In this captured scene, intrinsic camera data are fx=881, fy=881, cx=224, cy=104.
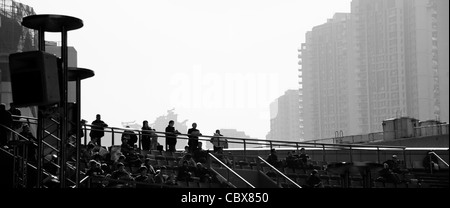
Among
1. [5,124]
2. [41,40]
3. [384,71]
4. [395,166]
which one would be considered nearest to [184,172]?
[5,124]

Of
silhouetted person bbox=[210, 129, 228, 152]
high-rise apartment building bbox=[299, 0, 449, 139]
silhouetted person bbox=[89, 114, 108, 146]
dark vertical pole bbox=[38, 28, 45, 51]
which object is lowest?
silhouetted person bbox=[210, 129, 228, 152]

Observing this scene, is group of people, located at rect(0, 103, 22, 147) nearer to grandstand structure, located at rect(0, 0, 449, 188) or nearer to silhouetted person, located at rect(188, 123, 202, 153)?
grandstand structure, located at rect(0, 0, 449, 188)

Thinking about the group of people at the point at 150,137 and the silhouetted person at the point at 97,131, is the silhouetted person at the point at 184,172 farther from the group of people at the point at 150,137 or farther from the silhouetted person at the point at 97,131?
the silhouetted person at the point at 97,131

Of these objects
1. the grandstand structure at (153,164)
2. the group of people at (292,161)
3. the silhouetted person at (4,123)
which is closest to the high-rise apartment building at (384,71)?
the grandstand structure at (153,164)

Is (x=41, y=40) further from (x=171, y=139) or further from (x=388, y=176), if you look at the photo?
(x=388, y=176)

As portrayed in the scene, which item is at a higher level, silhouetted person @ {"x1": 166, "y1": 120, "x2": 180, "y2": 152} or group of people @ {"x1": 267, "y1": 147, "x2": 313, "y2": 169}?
silhouetted person @ {"x1": 166, "y1": 120, "x2": 180, "y2": 152}

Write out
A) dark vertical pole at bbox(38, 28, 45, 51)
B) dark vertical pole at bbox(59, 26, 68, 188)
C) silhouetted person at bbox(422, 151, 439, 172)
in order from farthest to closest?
silhouetted person at bbox(422, 151, 439, 172) < dark vertical pole at bbox(38, 28, 45, 51) < dark vertical pole at bbox(59, 26, 68, 188)

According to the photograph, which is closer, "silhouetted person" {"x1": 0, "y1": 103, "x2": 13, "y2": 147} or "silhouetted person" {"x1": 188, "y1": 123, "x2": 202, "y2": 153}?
"silhouetted person" {"x1": 0, "y1": 103, "x2": 13, "y2": 147}

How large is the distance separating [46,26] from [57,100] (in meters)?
1.23

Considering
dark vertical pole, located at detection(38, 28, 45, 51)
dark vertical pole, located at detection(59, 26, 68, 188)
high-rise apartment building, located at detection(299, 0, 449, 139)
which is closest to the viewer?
dark vertical pole, located at detection(59, 26, 68, 188)

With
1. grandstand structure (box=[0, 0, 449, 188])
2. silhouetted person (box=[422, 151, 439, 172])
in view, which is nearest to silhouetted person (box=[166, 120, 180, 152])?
grandstand structure (box=[0, 0, 449, 188])

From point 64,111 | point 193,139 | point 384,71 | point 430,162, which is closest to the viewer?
point 64,111

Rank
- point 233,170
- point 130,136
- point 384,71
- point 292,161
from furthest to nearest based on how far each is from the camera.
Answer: point 384,71 < point 292,161 < point 130,136 < point 233,170

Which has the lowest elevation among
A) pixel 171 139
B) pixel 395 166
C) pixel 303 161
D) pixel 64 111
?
pixel 395 166
